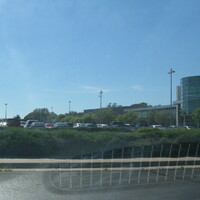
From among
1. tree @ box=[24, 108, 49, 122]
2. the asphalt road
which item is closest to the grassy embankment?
the asphalt road

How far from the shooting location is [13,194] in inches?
333

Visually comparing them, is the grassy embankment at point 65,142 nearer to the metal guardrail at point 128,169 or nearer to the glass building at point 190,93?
the metal guardrail at point 128,169

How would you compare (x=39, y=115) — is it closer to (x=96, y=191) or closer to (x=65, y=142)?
(x=65, y=142)

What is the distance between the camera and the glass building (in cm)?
8068

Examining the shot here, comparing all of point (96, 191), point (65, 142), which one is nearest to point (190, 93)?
point (65, 142)

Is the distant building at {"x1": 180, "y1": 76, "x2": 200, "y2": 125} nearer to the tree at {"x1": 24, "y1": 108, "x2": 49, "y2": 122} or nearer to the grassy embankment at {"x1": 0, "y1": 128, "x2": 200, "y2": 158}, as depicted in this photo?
the tree at {"x1": 24, "y1": 108, "x2": 49, "y2": 122}

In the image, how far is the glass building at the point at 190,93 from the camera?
80.7 metres

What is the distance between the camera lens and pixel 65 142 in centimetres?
1800

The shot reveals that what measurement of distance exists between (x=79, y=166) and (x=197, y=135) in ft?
28.3

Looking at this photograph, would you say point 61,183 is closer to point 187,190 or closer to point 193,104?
point 187,190

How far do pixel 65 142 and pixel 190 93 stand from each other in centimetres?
7093

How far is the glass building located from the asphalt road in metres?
72.6

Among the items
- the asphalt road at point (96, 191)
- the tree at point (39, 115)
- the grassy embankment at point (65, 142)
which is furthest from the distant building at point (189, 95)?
the asphalt road at point (96, 191)

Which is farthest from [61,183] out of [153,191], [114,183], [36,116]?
[36,116]
